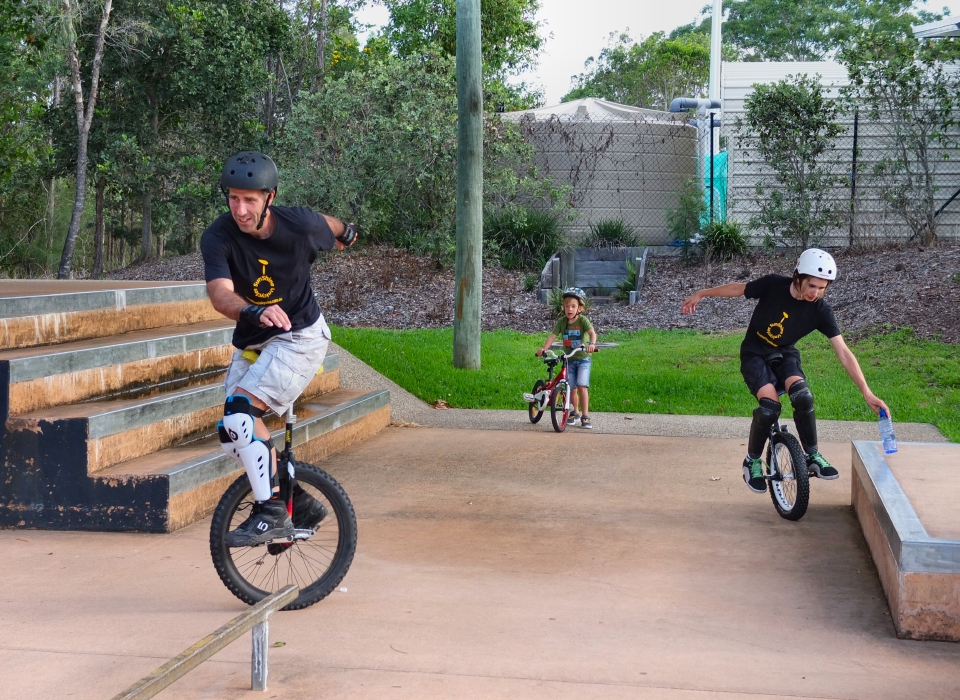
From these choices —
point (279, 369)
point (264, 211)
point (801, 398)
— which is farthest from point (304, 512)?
point (801, 398)

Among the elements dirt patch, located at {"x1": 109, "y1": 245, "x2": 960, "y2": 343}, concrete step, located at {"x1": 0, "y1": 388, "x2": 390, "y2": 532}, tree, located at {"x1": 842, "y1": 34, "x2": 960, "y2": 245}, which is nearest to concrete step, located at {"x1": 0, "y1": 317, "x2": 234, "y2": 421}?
concrete step, located at {"x1": 0, "y1": 388, "x2": 390, "y2": 532}

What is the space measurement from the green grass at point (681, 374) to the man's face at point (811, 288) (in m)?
3.22

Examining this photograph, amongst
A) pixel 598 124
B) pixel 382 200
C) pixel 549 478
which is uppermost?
pixel 598 124

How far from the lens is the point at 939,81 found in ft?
53.4

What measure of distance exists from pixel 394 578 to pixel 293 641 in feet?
3.13

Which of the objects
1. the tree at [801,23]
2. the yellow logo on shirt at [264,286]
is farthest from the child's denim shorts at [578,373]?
the tree at [801,23]

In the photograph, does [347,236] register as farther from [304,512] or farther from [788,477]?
[788,477]

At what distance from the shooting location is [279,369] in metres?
4.41

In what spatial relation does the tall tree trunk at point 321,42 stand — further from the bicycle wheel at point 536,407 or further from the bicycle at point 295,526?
the bicycle at point 295,526

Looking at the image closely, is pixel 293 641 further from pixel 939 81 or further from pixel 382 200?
Result: pixel 939 81

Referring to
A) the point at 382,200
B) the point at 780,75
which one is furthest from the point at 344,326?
the point at 780,75

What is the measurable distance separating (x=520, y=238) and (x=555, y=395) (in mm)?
9209

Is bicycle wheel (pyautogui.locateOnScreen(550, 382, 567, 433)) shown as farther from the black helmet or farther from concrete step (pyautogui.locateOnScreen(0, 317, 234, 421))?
the black helmet

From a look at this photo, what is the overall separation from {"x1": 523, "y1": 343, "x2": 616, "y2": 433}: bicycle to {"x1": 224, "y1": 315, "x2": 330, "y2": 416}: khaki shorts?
15.6 ft
